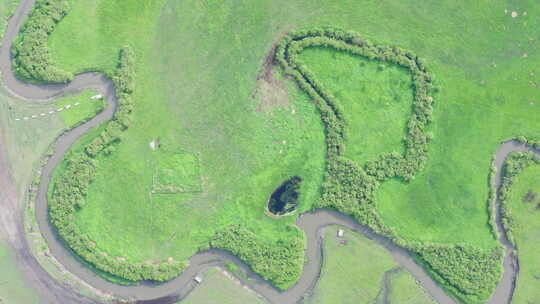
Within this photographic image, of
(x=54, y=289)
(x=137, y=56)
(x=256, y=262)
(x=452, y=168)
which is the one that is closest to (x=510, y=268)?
(x=452, y=168)

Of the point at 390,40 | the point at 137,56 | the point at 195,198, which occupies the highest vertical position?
the point at 390,40

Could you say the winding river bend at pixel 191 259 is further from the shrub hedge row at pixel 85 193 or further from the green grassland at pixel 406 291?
the shrub hedge row at pixel 85 193

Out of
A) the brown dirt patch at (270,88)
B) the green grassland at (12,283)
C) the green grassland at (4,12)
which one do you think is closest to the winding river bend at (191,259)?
the green grassland at (12,283)

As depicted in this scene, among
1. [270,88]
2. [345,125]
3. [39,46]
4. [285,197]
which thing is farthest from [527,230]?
[39,46]

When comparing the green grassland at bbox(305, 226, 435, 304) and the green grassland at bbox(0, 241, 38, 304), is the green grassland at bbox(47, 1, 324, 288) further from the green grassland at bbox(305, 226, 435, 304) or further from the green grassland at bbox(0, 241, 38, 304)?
the green grassland at bbox(0, 241, 38, 304)

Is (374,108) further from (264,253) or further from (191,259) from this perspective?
(191,259)

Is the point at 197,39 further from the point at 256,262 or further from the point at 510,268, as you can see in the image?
the point at 510,268
